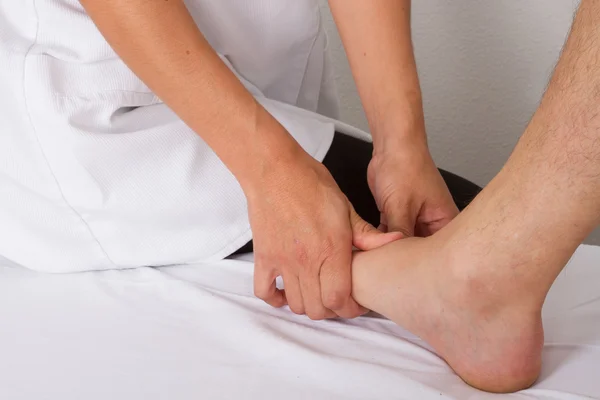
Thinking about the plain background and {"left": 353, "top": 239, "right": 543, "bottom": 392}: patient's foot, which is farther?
the plain background

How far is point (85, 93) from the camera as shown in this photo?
2.82ft

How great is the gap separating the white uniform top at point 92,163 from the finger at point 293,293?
108 mm


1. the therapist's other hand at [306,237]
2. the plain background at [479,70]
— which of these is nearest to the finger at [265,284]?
the therapist's other hand at [306,237]

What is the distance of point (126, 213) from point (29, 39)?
0.73 ft

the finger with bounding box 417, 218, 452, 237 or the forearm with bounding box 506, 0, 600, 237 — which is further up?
the forearm with bounding box 506, 0, 600, 237

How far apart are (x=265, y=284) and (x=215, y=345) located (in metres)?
0.09

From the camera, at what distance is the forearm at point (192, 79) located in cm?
80

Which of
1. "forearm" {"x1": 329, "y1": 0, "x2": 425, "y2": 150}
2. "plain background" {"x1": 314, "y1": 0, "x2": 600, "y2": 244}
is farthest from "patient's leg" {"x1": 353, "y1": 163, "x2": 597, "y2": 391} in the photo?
"plain background" {"x1": 314, "y1": 0, "x2": 600, "y2": 244}

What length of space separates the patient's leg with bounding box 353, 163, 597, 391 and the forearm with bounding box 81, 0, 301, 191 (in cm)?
18

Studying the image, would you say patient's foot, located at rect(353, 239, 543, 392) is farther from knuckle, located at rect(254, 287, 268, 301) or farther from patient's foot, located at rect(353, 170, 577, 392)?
knuckle, located at rect(254, 287, 268, 301)

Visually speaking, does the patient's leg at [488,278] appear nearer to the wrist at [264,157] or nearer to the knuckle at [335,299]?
the knuckle at [335,299]

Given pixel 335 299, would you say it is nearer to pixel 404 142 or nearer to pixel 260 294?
pixel 260 294

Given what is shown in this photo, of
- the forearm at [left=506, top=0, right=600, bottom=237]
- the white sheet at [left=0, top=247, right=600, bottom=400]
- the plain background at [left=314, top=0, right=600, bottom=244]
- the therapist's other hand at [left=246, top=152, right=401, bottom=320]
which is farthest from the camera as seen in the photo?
the plain background at [left=314, top=0, right=600, bottom=244]

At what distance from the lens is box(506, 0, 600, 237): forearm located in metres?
0.63
